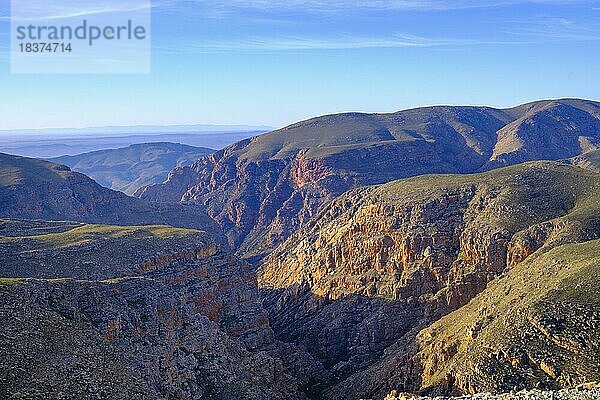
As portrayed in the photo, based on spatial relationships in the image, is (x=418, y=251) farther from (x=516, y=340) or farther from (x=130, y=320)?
(x=130, y=320)

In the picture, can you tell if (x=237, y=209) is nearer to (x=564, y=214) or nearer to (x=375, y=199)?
(x=375, y=199)

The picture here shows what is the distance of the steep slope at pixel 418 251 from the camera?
8256cm

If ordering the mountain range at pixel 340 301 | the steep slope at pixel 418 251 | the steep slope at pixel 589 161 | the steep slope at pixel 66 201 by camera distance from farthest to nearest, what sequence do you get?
the steep slope at pixel 589 161 → the steep slope at pixel 66 201 → the steep slope at pixel 418 251 → the mountain range at pixel 340 301

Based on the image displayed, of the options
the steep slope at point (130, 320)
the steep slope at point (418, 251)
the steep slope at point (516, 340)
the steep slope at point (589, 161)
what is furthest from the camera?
the steep slope at point (589, 161)

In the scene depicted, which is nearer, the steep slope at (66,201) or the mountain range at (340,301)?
the mountain range at (340,301)

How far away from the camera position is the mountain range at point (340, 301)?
55.3 m

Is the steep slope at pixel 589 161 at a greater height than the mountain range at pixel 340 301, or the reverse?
the steep slope at pixel 589 161

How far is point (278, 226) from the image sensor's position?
168 metres

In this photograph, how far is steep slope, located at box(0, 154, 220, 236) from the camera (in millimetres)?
139000

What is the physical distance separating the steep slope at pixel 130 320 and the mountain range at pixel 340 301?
17 centimetres

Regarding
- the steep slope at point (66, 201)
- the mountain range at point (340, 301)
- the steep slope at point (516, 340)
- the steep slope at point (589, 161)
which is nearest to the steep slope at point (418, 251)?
the mountain range at point (340, 301)

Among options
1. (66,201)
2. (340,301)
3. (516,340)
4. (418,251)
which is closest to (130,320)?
(516,340)

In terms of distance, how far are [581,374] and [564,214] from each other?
35.8 m

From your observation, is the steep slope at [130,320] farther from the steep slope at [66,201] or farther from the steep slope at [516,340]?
the steep slope at [66,201]
